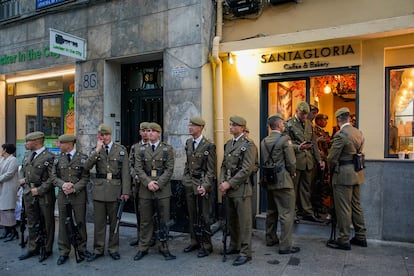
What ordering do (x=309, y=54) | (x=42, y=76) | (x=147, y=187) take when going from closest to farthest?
(x=147, y=187) < (x=309, y=54) < (x=42, y=76)

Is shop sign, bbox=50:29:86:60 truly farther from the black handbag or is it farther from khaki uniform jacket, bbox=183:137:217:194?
the black handbag

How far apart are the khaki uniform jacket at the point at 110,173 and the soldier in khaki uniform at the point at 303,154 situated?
2893 millimetres

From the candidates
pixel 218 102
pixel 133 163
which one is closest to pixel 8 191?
pixel 133 163

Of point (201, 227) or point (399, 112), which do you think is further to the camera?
point (399, 112)

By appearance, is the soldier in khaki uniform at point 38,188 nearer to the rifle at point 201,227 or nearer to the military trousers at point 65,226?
the military trousers at point 65,226

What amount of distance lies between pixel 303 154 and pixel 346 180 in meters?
1.04

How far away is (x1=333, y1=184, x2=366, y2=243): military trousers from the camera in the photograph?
5.51m

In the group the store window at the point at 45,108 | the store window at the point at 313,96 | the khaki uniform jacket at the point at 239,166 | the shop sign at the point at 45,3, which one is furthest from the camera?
the store window at the point at 45,108

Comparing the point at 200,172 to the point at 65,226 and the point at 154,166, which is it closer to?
the point at 154,166

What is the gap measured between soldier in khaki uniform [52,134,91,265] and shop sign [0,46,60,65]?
3.93 m

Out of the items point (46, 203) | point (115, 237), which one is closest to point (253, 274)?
point (115, 237)

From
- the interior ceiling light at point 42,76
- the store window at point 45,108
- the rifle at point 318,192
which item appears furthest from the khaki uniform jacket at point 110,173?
the interior ceiling light at point 42,76

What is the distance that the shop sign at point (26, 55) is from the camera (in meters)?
8.67

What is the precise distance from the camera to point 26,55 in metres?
9.05
